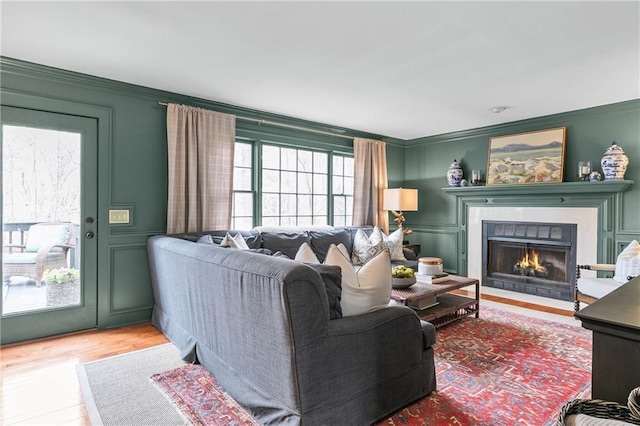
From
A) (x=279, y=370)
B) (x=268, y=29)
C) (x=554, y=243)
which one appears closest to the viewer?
(x=279, y=370)

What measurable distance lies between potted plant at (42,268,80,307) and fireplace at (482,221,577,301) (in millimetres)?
5167

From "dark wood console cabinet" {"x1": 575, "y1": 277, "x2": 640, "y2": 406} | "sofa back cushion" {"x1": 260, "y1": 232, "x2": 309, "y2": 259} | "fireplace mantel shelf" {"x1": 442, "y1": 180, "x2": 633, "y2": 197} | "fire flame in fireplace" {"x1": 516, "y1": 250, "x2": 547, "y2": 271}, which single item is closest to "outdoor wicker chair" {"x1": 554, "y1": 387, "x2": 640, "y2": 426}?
"dark wood console cabinet" {"x1": 575, "y1": 277, "x2": 640, "y2": 406}

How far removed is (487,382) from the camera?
2.44m

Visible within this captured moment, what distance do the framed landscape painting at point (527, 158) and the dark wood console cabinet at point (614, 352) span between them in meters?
4.12

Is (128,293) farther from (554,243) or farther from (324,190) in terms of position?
(554,243)

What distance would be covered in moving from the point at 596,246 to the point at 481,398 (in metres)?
3.20

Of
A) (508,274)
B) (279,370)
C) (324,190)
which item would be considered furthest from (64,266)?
(508,274)

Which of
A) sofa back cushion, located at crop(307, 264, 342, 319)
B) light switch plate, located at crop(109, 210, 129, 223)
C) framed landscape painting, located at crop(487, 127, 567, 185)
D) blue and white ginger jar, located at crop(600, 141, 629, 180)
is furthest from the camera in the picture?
framed landscape painting, located at crop(487, 127, 567, 185)

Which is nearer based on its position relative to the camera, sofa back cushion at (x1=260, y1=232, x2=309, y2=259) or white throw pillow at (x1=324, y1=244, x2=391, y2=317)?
white throw pillow at (x1=324, y1=244, x2=391, y2=317)

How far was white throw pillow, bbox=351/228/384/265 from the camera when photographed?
4.79m

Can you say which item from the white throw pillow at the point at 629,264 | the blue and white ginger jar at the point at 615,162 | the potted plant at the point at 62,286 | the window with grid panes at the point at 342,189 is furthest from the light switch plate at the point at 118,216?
the blue and white ginger jar at the point at 615,162

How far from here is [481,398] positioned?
223cm

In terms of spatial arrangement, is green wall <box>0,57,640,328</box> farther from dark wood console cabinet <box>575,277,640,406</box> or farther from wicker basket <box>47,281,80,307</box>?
dark wood console cabinet <box>575,277,640,406</box>

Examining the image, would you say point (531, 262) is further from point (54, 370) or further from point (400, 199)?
point (54, 370)
